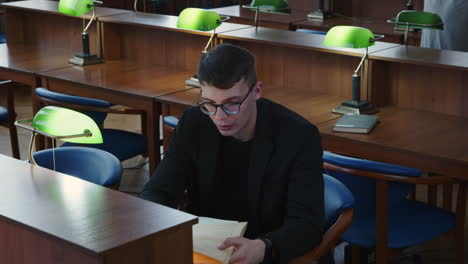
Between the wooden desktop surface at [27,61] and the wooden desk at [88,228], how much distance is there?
300 cm

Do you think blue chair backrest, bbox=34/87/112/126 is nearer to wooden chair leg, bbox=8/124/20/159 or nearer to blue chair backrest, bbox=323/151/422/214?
wooden chair leg, bbox=8/124/20/159

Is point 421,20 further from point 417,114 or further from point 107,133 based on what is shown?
point 107,133

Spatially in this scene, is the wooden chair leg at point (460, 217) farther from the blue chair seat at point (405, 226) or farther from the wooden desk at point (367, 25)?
the wooden desk at point (367, 25)

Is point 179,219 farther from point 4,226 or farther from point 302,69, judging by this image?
point 302,69

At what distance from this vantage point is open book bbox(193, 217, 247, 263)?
1.89m

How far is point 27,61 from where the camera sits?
5070 mm

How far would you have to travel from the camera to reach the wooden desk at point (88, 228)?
60.4 inches

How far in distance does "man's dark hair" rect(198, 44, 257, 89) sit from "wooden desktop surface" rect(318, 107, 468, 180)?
130 cm

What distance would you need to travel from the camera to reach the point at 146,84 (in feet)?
14.5

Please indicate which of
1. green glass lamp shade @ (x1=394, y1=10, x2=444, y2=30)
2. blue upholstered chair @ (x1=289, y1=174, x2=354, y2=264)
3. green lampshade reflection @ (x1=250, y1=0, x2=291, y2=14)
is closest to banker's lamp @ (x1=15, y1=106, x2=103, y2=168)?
blue upholstered chair @ (x1=289, y1=174, x2=354, y2=264)

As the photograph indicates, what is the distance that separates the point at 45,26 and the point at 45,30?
3 cm

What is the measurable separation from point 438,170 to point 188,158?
4.12ft

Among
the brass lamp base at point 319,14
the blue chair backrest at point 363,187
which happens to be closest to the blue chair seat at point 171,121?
the blue chair backrest at point 363,187

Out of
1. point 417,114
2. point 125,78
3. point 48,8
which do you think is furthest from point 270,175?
point 48,8
